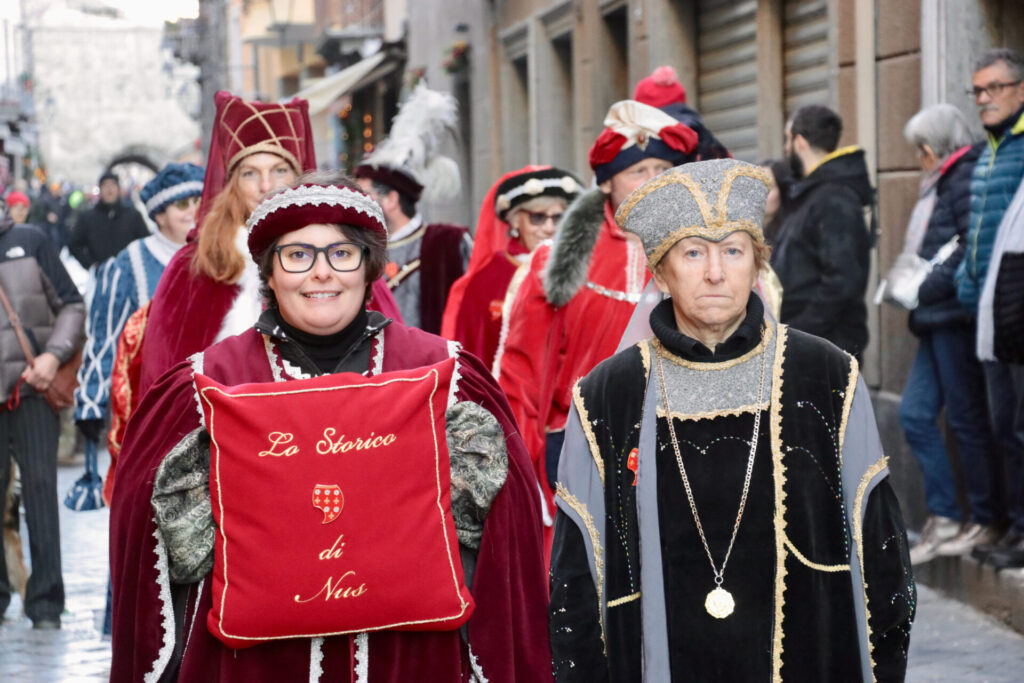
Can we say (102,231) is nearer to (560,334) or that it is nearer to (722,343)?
Result: (560,334)

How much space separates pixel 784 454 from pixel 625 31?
11.8m

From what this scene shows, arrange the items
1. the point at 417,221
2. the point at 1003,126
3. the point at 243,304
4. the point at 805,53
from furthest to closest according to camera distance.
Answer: the point at 805,53
the point at 417,221
the point at 1003,126
the point at 243,304

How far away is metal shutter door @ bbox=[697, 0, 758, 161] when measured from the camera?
37.7ft

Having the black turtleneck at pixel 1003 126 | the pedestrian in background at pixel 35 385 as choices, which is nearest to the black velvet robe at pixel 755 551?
the black turtleneck at pixel 1003 126

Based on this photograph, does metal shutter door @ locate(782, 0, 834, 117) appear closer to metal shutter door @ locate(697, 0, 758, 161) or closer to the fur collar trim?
metal shutter door @ locate(697, 0, 758, 161)

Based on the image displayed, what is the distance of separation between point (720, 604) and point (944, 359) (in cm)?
419

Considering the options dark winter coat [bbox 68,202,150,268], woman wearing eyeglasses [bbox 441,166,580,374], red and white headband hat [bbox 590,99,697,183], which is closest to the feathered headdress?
woman wearing eyeglasses [bbox 441,166,580,374]

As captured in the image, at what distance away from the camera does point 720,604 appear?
3.39m

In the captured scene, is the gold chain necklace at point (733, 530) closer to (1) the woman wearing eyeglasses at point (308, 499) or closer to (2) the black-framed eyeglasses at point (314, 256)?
(1) the woman wearing eyeglasses at point (308, 499)

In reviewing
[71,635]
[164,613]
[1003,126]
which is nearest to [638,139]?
[1003,126]

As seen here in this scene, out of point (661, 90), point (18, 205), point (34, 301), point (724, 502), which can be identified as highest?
point (18, 205)

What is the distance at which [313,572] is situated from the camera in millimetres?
3320

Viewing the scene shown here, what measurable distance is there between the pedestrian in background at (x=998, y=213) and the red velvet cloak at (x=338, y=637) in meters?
3.40

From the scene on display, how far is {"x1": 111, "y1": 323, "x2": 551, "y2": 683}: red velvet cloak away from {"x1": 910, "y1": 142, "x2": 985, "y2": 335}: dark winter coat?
3853 mm
